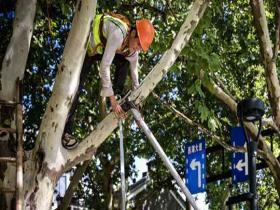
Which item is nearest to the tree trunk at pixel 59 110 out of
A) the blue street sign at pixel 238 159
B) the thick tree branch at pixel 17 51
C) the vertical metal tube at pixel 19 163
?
the vertical metal tube at pixel 19 163

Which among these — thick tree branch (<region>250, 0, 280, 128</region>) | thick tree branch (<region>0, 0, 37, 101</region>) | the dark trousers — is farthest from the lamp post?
thick tree branch (<region>250, 0, 280, 128</region>)

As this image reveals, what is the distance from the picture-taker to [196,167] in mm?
9016

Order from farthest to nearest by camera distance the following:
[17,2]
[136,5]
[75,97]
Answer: [136,5], [17,2], [75,97]

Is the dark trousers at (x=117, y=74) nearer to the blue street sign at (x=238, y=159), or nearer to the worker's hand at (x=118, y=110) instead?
the worker's hand at (x=118, y=110)

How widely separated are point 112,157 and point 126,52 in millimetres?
7605

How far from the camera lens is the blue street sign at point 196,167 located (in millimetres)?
8774

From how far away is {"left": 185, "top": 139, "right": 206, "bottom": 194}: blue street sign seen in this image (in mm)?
8774

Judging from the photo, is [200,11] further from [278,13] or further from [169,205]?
[169,205]

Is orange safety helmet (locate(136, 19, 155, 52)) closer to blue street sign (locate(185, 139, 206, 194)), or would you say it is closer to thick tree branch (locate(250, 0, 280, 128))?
thick tree branch (locate(250, 0, 280, 128))

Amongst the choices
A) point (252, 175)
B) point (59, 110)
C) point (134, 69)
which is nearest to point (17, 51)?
point (59, 110)

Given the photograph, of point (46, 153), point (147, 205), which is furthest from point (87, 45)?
point (147, 205)

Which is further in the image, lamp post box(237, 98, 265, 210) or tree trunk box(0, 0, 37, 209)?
tree trunk box(0, 0, 37, 209)

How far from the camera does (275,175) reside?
28.6 feet

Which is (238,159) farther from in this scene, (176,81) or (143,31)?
(176,81)
